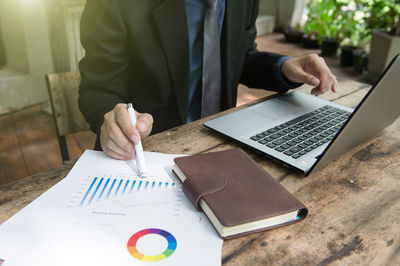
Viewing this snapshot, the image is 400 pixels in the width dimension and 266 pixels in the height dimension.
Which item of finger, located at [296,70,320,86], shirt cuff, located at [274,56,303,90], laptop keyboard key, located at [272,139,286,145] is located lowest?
laptop keyboard key, located at [272,139,286,145]

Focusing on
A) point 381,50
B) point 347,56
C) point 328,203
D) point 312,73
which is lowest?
point 347,56

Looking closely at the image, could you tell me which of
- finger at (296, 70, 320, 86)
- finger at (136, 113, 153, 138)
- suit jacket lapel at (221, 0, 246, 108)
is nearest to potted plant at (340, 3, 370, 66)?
suit jacket lapel at (221, 0, 246, 108)

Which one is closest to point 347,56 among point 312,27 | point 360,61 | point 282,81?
point 360,61

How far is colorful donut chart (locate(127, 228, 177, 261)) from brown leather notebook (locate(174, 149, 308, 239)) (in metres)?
0.07

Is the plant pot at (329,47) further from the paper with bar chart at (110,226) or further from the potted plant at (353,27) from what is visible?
the paper with bar chart at (110,226)

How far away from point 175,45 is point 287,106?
363mm

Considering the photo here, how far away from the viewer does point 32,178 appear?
661 millimetres

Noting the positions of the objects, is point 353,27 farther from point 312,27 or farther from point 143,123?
point 143,123

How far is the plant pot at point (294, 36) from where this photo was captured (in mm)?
4461

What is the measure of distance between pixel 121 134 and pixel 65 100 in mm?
574

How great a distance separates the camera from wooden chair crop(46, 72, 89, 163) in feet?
3.77

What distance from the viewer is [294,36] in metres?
4.48

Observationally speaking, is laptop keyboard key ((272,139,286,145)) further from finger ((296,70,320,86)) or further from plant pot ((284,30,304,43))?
plant pot ((284,30,304,43))

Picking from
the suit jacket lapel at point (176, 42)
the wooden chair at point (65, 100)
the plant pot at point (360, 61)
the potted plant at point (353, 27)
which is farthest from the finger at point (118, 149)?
the potted plant at point (353, 27)
